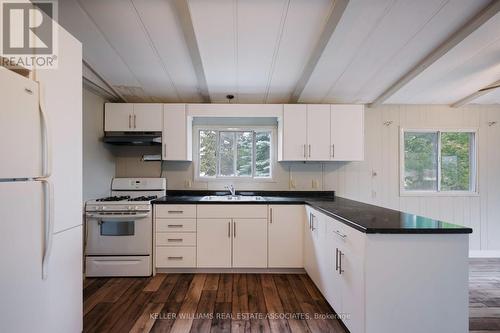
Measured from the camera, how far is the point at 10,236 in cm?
119

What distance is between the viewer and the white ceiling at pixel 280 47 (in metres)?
2.02

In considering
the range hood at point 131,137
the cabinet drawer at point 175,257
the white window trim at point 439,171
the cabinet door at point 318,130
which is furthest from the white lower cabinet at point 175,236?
the white window trim at point 439,171

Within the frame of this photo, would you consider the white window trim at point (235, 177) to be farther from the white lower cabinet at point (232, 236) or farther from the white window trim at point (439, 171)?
the white window trim at point (439, 171)

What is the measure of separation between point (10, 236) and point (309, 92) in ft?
10.4

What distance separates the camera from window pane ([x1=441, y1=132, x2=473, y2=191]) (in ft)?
12.6

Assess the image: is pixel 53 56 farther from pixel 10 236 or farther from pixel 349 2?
pixel 349 2

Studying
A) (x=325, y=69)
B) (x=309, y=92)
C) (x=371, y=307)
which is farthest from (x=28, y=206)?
(x=309, y=92)

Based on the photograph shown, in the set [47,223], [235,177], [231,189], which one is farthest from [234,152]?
[47,223]

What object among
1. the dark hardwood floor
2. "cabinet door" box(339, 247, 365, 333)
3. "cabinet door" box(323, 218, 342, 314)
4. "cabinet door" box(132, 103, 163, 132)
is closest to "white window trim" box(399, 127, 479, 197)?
the dark hardwood floor

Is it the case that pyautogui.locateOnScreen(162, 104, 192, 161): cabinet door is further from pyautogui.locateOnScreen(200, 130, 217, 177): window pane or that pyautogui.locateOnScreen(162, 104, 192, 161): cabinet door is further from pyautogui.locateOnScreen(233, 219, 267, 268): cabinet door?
pyautogui.locateOnScreen(233, 219, 267, 268): cabinet door

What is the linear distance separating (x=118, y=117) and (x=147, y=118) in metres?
0.39

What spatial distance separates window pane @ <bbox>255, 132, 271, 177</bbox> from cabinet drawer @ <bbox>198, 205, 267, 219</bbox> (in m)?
0.87

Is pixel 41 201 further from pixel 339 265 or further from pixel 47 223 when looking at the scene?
pixel 339 265

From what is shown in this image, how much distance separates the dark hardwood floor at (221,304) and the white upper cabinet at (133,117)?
6.26 feet
